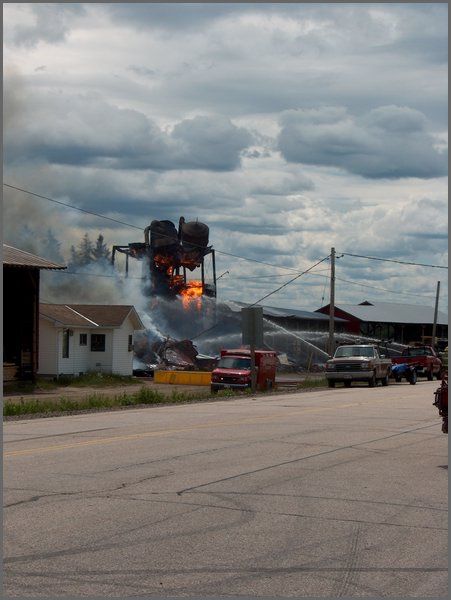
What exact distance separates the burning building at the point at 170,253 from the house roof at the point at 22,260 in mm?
31062

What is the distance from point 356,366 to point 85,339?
17643 millimetres

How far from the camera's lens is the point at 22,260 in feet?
146

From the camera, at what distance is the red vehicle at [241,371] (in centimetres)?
4278

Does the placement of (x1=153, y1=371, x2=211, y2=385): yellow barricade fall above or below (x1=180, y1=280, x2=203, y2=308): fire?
below

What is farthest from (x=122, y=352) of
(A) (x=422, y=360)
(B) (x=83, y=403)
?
(B) (x=83, y=403)

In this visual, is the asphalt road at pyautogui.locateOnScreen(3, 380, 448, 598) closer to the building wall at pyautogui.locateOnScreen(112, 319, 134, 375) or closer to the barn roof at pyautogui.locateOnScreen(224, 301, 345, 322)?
the building wall at pyautogui.locateOnScreen(112, 319, 134, 375)

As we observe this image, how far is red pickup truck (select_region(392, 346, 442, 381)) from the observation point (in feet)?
182

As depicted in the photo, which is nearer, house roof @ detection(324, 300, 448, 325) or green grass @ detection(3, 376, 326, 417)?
green grass @ detection(3, 376, 326, 417)

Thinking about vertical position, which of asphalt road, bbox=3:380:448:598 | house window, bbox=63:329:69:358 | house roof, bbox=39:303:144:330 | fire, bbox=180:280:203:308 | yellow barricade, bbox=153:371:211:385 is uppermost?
fire, bbox=180:280:203:308

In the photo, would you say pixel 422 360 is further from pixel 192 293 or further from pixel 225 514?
pixel 225 514

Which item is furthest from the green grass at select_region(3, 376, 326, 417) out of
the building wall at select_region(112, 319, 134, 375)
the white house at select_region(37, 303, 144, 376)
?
the building wall at select_region(112, 319, 134, 375)

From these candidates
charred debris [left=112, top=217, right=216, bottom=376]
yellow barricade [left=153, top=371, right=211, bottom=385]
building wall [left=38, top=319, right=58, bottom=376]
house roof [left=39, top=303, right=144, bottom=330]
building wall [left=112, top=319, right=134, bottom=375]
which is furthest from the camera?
charred debris [left=112, top=217, right=216, bottom=376]

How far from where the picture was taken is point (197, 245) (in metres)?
78.4

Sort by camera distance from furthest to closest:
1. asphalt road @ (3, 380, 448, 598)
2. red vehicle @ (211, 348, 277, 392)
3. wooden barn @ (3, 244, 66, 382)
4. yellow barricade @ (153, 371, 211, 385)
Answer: yellow barricade @ (153, 371, 211, 385) < wooden barn @ (3, 244, 66, 382) < red vehicle @ (211, 348, 277, 392) < asphalt road @ (3, 380, 448, 598)
